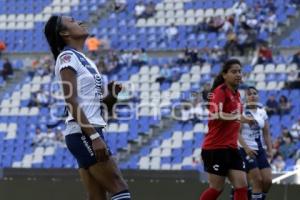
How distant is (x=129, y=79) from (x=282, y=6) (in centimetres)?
472

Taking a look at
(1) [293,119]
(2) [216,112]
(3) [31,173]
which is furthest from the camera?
(1) [293,119]

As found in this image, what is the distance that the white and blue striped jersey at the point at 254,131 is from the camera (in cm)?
1078

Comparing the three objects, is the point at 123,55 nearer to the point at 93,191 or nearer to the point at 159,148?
the point at 159,148

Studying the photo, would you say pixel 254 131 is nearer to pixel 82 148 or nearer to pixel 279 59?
pixel 82 148

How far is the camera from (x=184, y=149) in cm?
1955

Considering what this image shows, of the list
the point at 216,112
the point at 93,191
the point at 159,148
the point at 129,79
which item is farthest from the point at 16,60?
the point at 93,191

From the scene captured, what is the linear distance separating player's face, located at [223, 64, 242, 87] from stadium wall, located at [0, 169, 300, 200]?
11.0 feet

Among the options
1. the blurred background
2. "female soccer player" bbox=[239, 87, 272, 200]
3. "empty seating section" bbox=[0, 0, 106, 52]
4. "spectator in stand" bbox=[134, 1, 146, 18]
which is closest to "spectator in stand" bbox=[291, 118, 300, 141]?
the blurred background

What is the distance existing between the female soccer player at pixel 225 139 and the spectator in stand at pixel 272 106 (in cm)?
1028

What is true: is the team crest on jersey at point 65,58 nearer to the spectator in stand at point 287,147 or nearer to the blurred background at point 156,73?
the blurred background at point 156,73

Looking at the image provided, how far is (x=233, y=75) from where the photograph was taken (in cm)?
883

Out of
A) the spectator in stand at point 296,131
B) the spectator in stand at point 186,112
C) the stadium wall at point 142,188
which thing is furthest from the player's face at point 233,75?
the spectator in stand at point 186,112

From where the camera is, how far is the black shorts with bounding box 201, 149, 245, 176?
8.81 meters

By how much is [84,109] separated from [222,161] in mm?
2974
